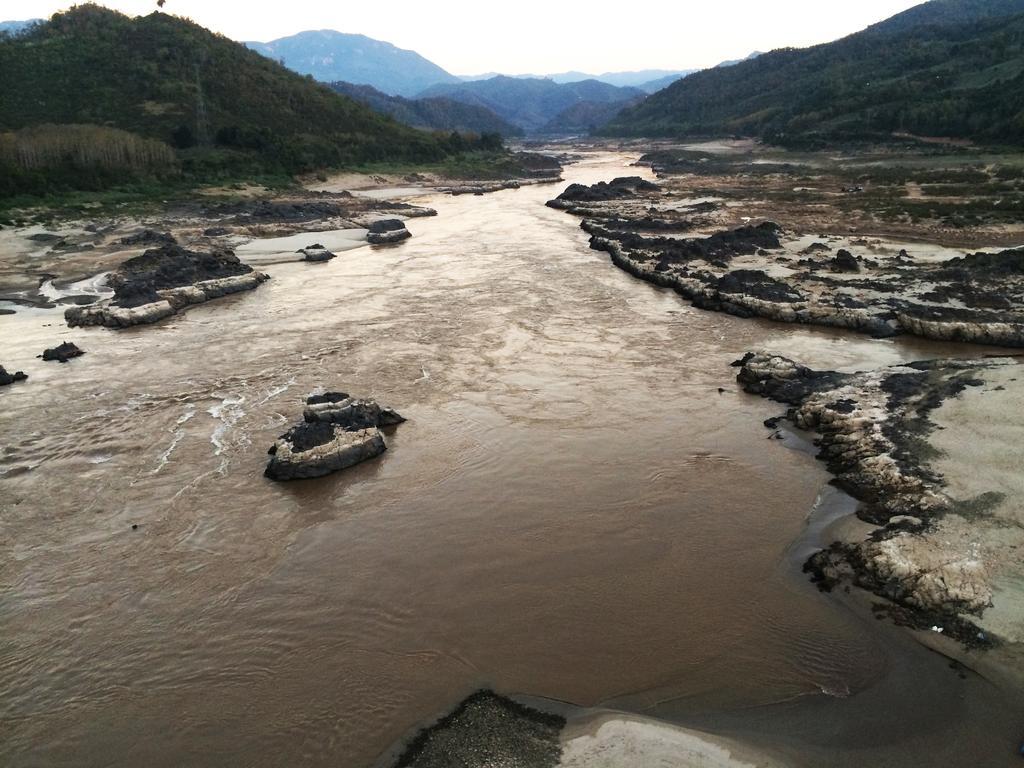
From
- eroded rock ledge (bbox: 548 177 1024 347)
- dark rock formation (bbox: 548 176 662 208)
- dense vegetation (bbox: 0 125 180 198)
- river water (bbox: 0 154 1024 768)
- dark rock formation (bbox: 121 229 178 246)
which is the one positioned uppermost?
dense vegetation (bbox: 0 125 180 198)

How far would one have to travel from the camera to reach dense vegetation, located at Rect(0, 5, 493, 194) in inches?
2202

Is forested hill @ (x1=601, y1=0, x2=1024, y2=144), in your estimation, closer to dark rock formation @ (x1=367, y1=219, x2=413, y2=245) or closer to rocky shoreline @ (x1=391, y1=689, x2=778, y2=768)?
dark rock formation @ (x1=367, y1=219, x2=413, y2=245)

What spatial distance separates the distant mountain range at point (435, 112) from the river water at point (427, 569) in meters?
145

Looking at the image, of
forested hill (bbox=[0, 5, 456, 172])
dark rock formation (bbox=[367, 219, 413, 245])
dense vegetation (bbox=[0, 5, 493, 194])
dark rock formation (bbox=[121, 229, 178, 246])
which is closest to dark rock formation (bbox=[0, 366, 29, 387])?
dark rock formation (bbox=[121, 229, 178, 246])

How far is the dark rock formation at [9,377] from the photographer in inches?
605

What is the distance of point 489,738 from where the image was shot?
620 centimetres

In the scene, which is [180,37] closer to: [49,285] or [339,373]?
[49,285]

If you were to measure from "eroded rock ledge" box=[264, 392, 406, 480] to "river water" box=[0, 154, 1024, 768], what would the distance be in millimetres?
316

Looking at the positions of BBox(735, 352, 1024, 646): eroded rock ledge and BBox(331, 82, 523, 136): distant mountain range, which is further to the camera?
BBox(331, 82, 523, 136): distant mountain range

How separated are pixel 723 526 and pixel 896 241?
79.0 feet

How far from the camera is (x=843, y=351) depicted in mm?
16875

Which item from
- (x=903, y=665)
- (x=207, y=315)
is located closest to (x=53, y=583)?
(x=903, y=665)

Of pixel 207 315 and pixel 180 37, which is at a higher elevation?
pixel 180 37

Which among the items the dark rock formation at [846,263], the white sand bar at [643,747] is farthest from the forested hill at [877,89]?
the white sand bar at [643,747]
